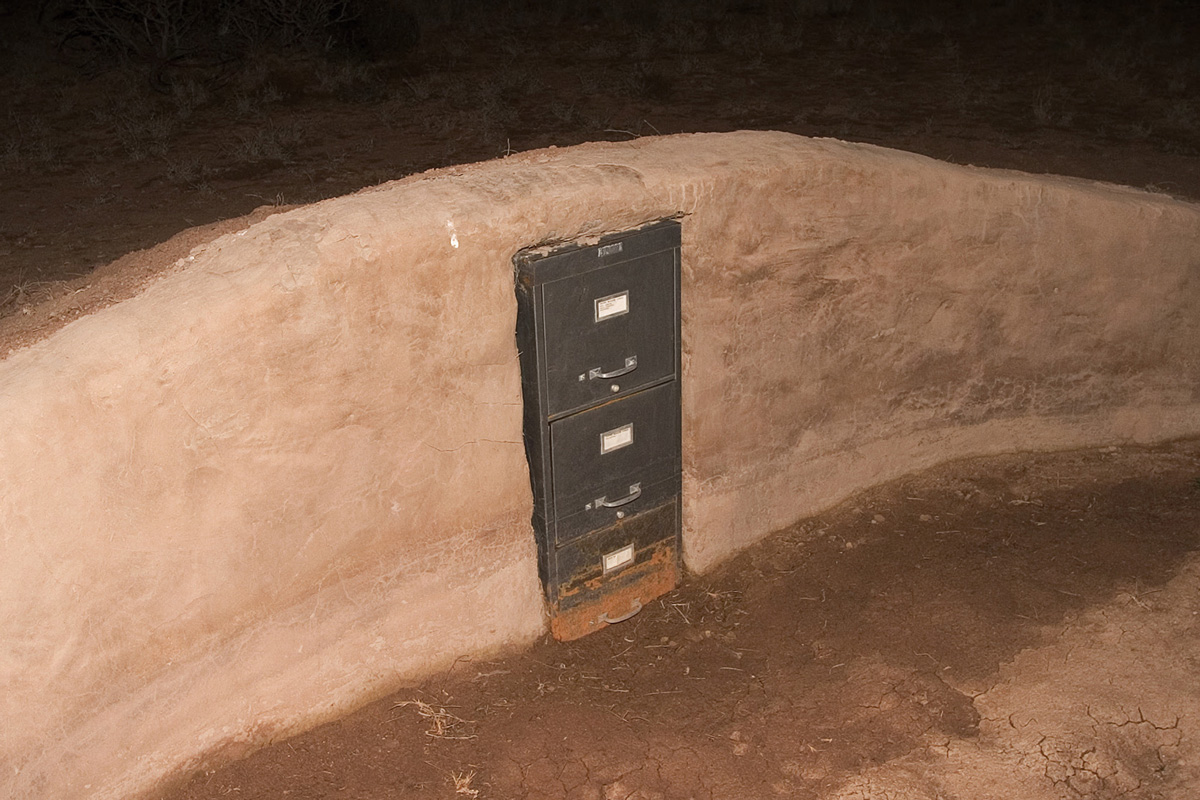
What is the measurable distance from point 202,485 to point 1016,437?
3.94 m

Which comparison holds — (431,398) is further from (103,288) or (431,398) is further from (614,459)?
(103,288)

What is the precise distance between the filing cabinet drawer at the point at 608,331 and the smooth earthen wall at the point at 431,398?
0.16 metres

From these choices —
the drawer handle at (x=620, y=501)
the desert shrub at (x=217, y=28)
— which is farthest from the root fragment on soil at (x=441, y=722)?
the desert shrub at (x=217, y=28)

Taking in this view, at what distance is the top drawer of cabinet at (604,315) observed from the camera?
13.8 ft

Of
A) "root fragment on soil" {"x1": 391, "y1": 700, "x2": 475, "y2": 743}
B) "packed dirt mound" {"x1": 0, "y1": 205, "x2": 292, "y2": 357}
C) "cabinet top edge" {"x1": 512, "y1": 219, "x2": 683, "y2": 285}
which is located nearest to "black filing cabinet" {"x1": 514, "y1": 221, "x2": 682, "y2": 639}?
"cabinet top edge" {"x1": 512, "y1": 219, "x2": 683, "y2": 285}

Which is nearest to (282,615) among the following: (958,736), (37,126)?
(958,736)

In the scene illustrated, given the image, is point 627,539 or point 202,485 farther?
point 627,539

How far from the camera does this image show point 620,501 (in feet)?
15.5

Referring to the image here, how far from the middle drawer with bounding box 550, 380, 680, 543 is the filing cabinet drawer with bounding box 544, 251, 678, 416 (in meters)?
0.09

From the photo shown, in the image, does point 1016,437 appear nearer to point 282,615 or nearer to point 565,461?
point 565,461

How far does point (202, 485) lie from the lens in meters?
3.73

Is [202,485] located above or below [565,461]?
above

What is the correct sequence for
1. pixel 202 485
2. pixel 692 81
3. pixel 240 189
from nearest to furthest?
pixel 202 485
pixel 240 189
pixel 692 81

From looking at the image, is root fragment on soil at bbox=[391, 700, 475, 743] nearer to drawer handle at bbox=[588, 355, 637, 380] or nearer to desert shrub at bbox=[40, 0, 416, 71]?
drawer handle at bbox=[588, 355, 637, 380]
